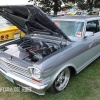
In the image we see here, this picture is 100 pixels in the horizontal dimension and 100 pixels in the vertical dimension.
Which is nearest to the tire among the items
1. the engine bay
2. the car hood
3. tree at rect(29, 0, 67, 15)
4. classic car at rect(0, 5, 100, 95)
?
classic car at rect(0, 5, 100, 95)

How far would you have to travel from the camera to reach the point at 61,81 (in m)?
3.01

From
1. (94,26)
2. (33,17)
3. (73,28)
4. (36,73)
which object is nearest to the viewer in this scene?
(36,73)

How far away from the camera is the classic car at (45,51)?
244cm

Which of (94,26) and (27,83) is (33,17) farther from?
(94,26)

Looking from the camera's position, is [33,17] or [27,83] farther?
[33,17]

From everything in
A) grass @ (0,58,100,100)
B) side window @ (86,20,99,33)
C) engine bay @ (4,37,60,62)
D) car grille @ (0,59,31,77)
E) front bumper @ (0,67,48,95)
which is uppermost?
side window @ (86,20,99,33)

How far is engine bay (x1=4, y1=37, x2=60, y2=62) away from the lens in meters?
2.99

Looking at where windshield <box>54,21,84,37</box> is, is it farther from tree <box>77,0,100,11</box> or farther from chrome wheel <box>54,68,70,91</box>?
tree <box>77,0,100,11</box>

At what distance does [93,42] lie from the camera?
3691 mm

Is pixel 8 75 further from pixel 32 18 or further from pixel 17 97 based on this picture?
pixel 32 18

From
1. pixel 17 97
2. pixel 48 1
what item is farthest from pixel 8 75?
pixel 48 1

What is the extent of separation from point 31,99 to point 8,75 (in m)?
0.68

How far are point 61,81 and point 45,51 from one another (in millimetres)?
762

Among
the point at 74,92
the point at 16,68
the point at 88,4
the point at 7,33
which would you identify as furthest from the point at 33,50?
the point at 88,4
